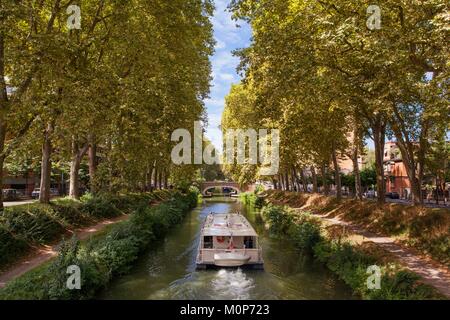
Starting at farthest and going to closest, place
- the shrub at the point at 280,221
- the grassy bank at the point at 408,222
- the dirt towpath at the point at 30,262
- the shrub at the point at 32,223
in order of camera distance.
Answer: the shrub at the point at 280,221 → the shrub at the point at 32,223 → the grassy bank at the point at 408,222 → the dirt towpath at the point at 30,262

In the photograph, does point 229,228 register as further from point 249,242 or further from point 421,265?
point 421,265

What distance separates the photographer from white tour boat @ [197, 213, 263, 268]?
72.7 feet

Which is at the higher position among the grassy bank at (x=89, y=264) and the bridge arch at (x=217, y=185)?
the bridge arch at (x=217, y=185)

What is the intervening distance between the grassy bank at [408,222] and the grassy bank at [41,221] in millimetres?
19903

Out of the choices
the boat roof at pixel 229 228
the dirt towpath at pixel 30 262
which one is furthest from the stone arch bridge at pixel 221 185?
the dirt towpath at pixel 30 262

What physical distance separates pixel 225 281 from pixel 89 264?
6.95 m

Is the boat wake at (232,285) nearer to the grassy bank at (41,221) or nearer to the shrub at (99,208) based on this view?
the grassy bank at (41,221)

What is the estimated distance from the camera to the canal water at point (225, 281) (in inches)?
706

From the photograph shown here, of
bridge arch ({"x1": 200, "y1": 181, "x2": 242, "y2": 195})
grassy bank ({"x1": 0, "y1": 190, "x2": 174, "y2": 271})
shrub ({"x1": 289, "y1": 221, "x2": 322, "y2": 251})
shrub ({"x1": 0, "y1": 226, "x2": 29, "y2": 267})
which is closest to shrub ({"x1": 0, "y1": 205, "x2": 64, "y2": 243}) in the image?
grassy bank ({"x1": 0, "y1": 190, "x2": 174, "y2": 271})

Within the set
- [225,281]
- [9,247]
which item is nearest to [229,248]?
[225,281]

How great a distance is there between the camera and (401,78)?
1867cm

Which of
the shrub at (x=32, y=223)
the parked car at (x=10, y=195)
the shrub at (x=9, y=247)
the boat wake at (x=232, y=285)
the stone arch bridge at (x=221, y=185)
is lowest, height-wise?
the boat wake at (x=232, y=285)

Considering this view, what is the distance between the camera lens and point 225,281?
20.2 m
